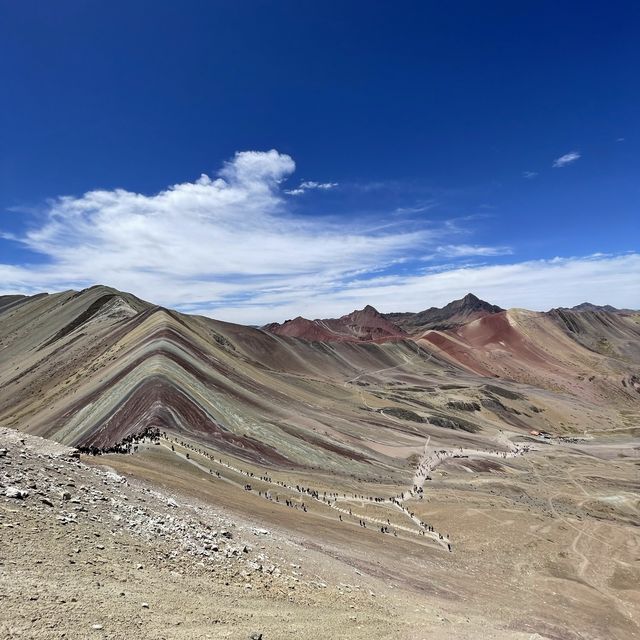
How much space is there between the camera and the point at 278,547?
19438 millimetres

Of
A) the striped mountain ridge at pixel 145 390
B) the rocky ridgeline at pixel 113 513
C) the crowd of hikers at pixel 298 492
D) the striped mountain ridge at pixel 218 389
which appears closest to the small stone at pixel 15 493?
the rocky ridgeline at pixel 113 513

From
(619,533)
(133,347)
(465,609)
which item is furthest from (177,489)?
(133,347)

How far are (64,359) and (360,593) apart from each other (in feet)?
281

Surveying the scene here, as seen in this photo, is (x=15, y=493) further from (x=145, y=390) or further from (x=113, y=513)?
(x=145, y=390)

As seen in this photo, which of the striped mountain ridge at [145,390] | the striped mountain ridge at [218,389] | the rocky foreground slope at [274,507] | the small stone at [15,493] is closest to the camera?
the rocky foreground slope at [274,507]

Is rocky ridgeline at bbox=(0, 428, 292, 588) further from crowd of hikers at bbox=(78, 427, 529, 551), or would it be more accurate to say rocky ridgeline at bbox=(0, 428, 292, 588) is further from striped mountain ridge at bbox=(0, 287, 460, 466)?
striped mountain ridge at bbox=(0, 287, 460, 466)

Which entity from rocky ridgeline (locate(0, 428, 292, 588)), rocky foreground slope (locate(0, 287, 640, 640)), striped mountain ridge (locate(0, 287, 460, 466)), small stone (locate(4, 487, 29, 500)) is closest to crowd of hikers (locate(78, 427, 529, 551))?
rocky foreground slope (locate(0, 287, 640, 640))

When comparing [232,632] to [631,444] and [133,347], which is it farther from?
[631,444]

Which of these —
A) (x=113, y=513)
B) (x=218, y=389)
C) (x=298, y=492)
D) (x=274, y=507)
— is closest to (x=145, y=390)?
A: (x=218, y=389)

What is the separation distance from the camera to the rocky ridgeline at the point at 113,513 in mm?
13805

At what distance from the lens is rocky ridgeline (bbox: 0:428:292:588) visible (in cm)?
1380

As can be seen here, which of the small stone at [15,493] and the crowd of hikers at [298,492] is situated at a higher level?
the small stone at [15,493]

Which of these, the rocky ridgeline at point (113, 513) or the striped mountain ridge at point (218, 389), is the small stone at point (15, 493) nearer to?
the rocky ridgeline at point (113, 513)

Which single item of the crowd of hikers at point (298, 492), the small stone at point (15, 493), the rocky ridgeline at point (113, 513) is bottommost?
the crowd of hikers at point (298, 492)
